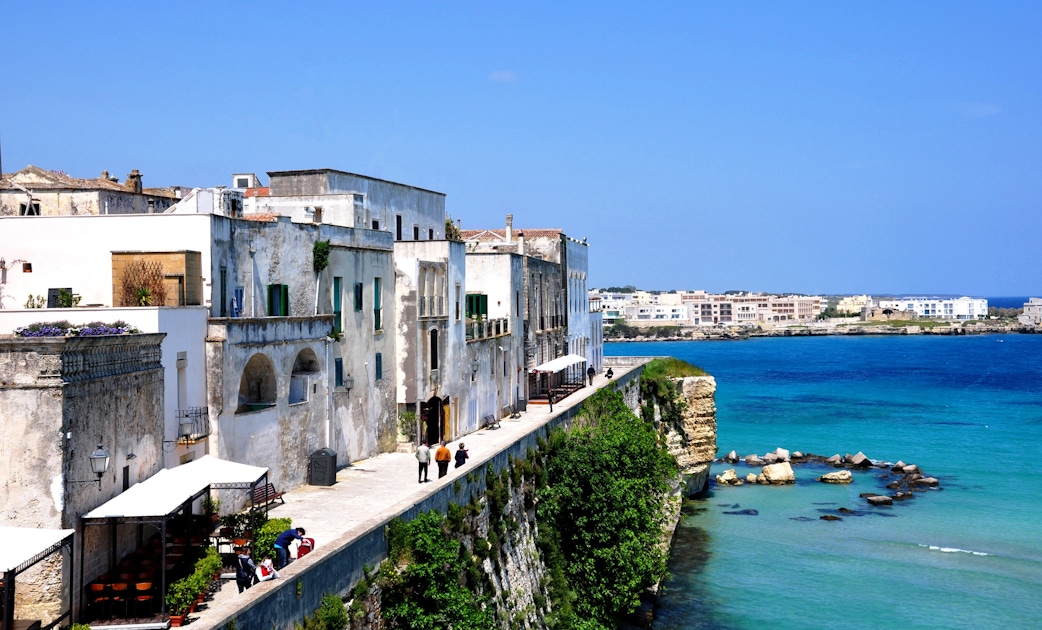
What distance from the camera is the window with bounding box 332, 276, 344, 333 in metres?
28.2

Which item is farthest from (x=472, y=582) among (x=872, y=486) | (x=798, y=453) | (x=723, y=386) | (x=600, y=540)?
(x=723, y=386)

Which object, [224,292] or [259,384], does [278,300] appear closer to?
[259,384]

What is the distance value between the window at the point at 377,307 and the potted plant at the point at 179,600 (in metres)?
15.8

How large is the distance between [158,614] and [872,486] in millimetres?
47191

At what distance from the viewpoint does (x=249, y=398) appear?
79.4 feet

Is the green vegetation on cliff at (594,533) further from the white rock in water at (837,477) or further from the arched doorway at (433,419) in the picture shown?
the white rock in water at (837,477)

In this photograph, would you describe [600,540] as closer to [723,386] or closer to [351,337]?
[351,337]

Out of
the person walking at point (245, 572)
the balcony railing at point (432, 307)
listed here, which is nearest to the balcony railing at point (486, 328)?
the balcony railing at point (432, 307)

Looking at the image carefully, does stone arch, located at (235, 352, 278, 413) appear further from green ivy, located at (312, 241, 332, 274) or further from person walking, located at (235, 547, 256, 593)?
person walking, located at (235, 547, 256, 593)

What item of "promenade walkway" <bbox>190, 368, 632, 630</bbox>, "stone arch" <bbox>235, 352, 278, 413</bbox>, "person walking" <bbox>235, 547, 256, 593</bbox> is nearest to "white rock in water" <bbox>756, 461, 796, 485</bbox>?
"promenade walkway" <bbox>190, 368, 632, 630</bbox>

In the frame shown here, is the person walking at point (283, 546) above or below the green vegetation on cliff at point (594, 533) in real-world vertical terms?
above

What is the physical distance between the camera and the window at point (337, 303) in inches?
1111

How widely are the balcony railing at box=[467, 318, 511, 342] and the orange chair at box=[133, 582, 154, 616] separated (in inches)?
873

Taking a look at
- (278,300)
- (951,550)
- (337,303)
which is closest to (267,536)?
(278,300)
